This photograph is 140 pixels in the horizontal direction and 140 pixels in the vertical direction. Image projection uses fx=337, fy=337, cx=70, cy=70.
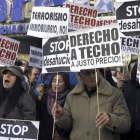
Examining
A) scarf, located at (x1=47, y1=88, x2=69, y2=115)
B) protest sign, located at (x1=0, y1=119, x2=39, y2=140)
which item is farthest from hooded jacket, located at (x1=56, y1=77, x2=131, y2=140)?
scarf, located at (x1=47, y1=88, x2=69, y2=115)

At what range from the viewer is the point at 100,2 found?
13.5m

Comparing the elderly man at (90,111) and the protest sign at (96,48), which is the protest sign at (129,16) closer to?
the protest sign at (96,48)

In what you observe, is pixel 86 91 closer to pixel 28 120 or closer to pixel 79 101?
pixel 79 101

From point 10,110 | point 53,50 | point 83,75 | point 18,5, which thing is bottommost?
point 10,110

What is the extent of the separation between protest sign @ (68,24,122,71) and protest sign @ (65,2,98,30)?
2.37 meters

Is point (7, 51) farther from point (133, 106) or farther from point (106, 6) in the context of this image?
point (106, 6)

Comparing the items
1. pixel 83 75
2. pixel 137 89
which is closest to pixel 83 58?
pixel 83 75

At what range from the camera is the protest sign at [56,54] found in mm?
4020

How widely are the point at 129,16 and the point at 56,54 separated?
99cm

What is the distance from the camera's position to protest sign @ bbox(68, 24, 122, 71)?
11.2ft

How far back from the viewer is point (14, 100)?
3.91 meters

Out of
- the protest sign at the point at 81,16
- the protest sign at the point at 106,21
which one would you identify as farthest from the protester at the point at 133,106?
the protest sign at the point at 106,21

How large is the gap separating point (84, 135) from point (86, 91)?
0.47 meters

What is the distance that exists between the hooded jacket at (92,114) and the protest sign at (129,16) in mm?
851
